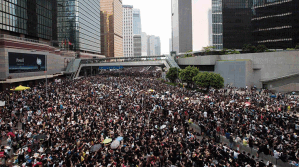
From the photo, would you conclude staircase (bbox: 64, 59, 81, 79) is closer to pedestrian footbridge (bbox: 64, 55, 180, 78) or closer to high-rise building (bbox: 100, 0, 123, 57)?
pedestrian footbridge (bbox: 64, 55, 180, 78)

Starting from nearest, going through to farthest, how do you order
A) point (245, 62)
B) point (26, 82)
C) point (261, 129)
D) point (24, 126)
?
point (261, 129), point (24, 126), point (26, 82), point (245, 62)

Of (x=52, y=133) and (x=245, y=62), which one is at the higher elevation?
(x=245, y=62)

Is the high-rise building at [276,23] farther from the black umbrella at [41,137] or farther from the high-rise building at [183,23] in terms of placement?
the black umbrella at [41,137]

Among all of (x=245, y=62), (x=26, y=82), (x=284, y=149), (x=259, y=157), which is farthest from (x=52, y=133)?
(x=245, y=62)

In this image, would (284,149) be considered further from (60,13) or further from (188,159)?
(60,13)

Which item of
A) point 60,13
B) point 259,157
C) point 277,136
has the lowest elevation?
point 259,157

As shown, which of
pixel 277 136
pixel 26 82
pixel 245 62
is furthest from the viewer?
pixel 245 62

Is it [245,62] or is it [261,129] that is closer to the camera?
[261,129]

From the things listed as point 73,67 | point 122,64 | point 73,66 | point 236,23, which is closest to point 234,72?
point 122,64
